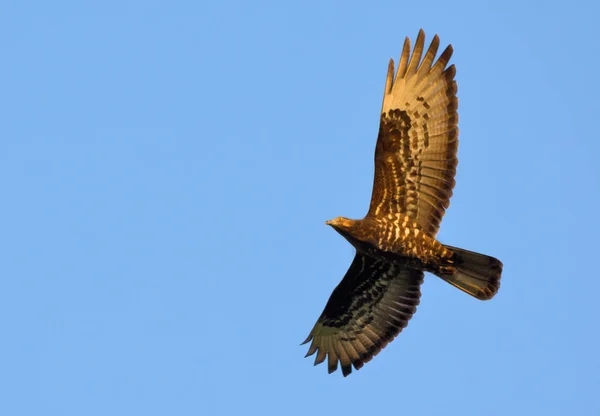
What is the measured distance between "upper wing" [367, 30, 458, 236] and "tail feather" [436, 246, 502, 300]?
2.20ft

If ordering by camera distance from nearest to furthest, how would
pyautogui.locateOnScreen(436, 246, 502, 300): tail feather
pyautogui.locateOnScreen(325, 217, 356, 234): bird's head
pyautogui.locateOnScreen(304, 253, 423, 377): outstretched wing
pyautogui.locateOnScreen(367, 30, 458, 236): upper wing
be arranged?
pyautogui.locateOnScreen(325, 217, 356, 234): bird's head < pyautogui.locateOnScreen(436, 246, 502, 300): tail feather < pyautogui.locateOnScreen(367, 30, 458, 236): upper wing < pyautogui.locateOnScreen(304, 253, 423, 377): outstretched wing

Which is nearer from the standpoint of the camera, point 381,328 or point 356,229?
point 356,229

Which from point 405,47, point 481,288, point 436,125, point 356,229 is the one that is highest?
point 405,47

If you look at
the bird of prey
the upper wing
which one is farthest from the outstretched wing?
the upper wing

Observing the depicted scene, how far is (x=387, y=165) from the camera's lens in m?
18.2

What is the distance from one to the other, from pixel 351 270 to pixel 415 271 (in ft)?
3.63

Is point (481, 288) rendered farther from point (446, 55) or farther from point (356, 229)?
point (446, 55)

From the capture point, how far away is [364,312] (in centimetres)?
1972

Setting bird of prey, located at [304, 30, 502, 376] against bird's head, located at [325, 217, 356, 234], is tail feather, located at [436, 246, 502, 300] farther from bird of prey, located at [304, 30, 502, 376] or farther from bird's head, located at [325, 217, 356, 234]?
bird's head, located at [325, 217, 356, 234]

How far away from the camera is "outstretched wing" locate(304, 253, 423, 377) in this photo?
19.2m

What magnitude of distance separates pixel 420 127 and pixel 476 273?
2548mm

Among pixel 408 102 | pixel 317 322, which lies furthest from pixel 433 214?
pixel 317 322

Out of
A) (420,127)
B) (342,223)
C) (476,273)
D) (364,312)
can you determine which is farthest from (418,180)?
(364,312)

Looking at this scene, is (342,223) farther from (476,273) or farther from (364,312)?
(364,312)
